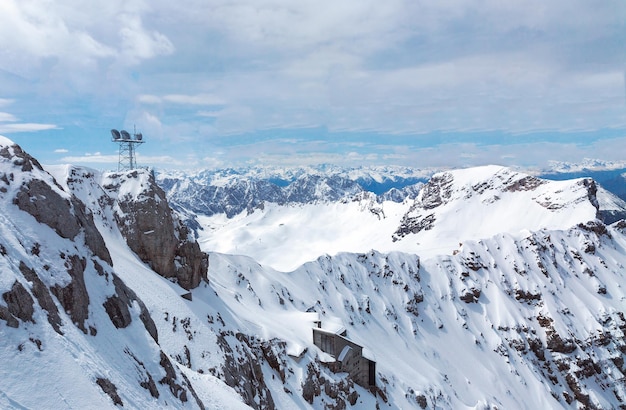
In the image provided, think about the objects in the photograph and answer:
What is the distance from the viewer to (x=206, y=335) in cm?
4356

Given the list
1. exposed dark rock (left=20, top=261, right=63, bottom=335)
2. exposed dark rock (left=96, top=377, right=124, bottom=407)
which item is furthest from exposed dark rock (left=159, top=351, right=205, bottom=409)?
exposed dark rock (left=20, top=261, right=63, bottom=335)

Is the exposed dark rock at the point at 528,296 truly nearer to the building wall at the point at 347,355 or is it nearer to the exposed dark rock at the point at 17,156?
the building wall at the point at 347,355

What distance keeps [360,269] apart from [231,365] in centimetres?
8019

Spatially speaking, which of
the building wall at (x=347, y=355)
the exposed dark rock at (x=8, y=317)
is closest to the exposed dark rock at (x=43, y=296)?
the exposed dark rock at (x=8, y=317)

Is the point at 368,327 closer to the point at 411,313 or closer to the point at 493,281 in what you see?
the point at 411,313

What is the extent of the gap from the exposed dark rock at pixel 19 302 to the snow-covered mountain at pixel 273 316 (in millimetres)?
63

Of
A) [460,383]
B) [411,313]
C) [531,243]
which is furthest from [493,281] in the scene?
[460,383]

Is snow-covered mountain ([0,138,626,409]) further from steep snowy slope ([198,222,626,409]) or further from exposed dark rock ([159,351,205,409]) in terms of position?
steep snowy slope ([198,222,626,409])

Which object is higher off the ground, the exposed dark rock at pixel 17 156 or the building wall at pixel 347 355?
the exposed dark rock at pixel 17 156

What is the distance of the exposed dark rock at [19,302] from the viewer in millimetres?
17359

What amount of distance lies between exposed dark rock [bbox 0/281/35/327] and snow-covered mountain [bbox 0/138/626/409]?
63mm

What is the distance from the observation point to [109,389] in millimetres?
18609

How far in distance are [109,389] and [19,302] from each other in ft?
17.9

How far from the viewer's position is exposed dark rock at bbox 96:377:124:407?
1833cm
